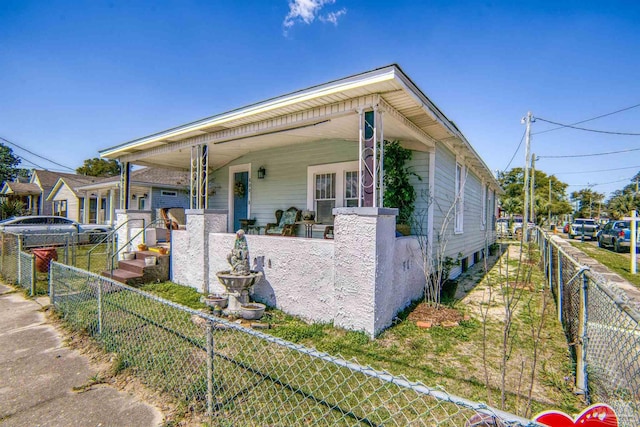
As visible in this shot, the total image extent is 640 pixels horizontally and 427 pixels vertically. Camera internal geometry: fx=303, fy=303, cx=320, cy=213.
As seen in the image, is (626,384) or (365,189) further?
(365,189)

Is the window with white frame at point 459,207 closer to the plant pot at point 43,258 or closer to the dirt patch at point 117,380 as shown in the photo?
the dirt patch at point 117,380

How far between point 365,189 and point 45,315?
5.58m

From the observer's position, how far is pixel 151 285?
659 centimetres

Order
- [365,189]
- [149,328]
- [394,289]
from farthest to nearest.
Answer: [394,289] → [365,189] → [149,328]

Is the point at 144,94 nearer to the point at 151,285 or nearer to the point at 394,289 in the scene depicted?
the point at 151,285

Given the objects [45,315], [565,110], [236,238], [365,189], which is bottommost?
[45,315]

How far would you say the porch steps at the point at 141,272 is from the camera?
6.48 meters

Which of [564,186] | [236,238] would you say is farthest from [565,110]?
[564,186]

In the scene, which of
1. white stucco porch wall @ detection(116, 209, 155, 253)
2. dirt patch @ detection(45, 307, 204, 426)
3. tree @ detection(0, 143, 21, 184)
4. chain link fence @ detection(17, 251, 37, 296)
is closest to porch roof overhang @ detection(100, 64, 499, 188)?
white stucco porch wall @ detection(116, 209, 155, 253)

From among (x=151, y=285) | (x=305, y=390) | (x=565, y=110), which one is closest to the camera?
(x=305, y=390)

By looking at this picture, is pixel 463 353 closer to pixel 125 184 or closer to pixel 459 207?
pixel 459 207

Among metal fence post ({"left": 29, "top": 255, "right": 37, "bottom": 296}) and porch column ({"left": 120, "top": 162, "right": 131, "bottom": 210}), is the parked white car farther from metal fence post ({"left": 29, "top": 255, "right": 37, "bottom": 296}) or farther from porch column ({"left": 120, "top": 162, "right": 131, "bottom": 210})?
metal fence post ({"left": 29, "top": 255, "right": 37, "bottom": 296})

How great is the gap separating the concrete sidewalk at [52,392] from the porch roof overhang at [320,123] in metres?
4.15

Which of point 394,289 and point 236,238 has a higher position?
point 236,238
